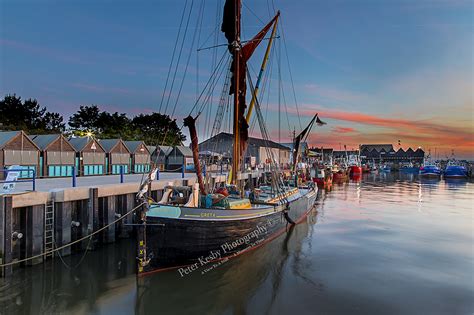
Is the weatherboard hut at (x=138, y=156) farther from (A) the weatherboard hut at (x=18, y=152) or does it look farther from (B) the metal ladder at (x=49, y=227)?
(B) the metal ladder at (x=49, y=227)

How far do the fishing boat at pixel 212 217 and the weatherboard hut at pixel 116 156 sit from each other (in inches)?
775

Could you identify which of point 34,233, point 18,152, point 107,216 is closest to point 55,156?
point 18,152

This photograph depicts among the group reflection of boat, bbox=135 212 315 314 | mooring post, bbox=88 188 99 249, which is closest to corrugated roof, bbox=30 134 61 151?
mooring post, bbox=88 188 99 249

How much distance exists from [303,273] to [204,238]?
4.32m

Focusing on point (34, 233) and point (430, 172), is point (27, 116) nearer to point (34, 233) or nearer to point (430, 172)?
point (34, 233)

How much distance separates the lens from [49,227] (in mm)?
13914

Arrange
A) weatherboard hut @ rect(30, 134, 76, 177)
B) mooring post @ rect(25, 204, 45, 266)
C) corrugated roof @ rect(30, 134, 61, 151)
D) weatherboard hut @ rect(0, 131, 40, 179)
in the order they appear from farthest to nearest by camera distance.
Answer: corrugated roof @ rect(30, 134, 61, 151)
weatherboard hut @ rect(30, 134, 76, 177)
weatherboard hut @ rect(0, 131, 40, 179)
mooring post @ rect(25, 204, 45, 266)

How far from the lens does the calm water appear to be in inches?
420

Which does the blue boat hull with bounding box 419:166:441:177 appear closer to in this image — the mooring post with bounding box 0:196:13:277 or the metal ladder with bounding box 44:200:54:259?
the metal ladder with bounding box 44:200:54:259

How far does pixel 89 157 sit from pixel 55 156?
4.11 metres

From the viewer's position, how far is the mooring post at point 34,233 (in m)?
12.9

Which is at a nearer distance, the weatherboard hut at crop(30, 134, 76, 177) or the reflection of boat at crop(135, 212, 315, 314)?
the reflection of boat at crop(135, 212, 315, 314)

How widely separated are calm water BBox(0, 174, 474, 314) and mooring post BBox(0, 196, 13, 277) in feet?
1.67

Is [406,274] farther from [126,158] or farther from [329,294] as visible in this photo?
[126,158]
